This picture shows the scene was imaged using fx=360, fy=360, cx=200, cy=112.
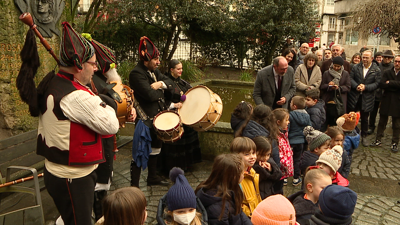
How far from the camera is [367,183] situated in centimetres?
545

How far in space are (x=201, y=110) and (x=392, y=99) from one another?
4561mm

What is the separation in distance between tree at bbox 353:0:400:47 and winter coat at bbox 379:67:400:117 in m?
5.57

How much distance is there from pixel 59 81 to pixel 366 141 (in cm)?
660

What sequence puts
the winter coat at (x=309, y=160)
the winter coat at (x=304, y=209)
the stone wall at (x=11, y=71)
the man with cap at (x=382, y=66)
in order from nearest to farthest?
the winter coat at (x=304, y=209) < the winter coat at (x=309, y=160) < the stone wall at (x=11, y=71) < the man with cap at (x=382, y=66)

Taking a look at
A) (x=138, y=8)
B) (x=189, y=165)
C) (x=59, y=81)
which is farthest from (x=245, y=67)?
(x=59, y=81)

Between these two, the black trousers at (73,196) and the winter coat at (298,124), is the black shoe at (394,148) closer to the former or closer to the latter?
the winter coat at (298,124)

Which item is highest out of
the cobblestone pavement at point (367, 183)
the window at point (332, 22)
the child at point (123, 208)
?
the window at point (332, 22)

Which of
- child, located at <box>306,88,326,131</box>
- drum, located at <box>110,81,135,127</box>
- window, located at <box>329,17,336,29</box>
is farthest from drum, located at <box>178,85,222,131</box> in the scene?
window, located at <box>329,17,336,29</box>

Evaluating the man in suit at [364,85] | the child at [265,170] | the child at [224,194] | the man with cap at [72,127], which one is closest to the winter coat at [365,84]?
the man in suit at [364,85]

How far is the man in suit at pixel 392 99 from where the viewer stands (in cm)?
714

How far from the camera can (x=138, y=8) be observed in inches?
484

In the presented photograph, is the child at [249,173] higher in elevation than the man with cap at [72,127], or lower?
lower

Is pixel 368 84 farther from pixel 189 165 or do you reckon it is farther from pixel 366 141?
pixel 189 165

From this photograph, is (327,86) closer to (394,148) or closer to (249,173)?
(394,148)
